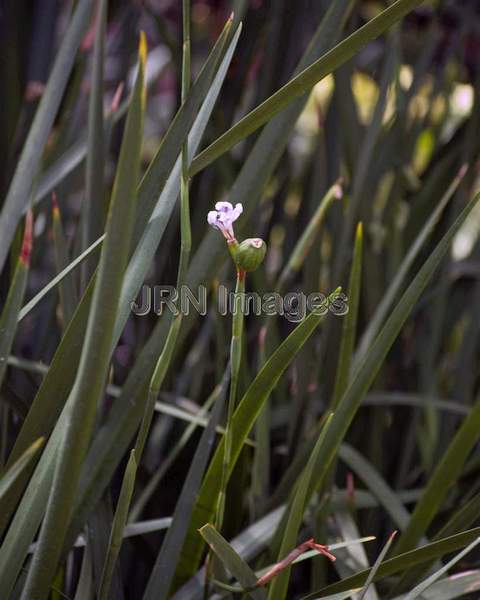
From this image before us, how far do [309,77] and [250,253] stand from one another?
0.11 metres

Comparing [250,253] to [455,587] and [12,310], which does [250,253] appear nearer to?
[12,310]

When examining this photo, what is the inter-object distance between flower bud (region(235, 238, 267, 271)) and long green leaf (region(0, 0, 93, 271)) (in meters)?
0.18

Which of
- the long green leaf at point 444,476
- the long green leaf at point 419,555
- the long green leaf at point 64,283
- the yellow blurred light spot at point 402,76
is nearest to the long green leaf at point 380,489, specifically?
the long green leaf at point 444,476

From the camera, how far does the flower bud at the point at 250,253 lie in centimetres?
40

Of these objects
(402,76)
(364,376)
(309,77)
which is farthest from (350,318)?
(402,76)

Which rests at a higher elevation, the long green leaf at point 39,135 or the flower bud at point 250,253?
the long green leaf at point 39,135

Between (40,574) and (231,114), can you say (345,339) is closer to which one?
(40,574)

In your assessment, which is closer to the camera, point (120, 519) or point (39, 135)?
point (120, 519)

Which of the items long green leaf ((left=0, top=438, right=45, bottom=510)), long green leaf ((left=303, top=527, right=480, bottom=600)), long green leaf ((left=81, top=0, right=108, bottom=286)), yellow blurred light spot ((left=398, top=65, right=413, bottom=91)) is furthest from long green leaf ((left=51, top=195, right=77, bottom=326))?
yellow blurred light spot ((left=398, top=65, right=413, bottom=91))

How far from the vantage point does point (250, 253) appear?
40 centimetres

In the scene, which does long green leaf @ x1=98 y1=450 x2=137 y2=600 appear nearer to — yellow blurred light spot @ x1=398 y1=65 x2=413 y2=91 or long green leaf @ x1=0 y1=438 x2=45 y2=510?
long green leaf @ x1=0 y1=438 x2=45 y2=510

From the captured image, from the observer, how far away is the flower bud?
0.40m

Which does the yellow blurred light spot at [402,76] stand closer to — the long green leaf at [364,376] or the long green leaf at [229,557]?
the long green leaf at [364,376]

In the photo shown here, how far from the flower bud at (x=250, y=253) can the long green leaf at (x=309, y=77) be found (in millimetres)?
68
